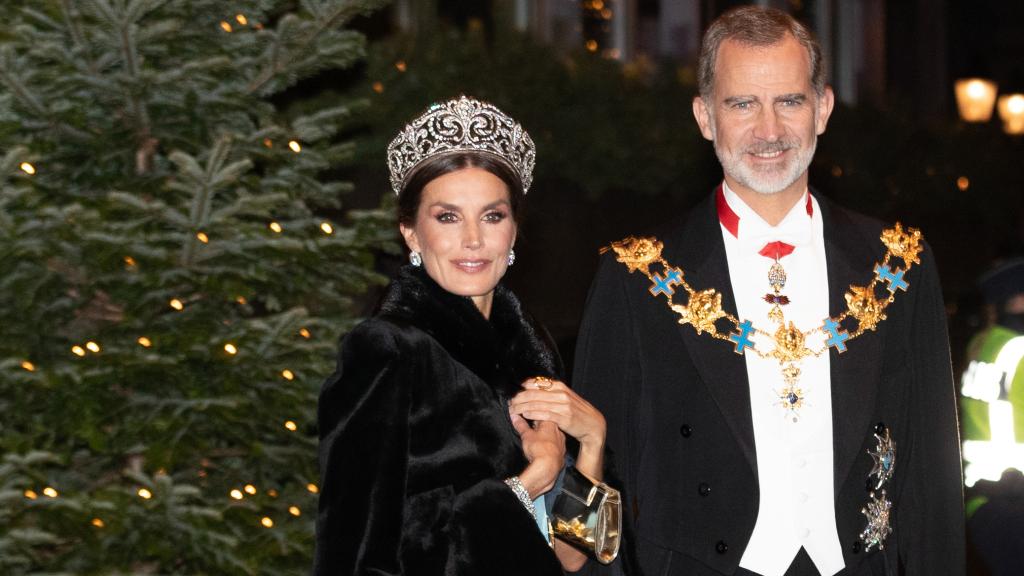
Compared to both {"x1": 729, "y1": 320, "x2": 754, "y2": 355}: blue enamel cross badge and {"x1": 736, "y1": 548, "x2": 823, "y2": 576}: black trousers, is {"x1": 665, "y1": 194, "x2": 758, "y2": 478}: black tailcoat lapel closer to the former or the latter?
{"x1": 729, "y1": 320, "x2": 754, "y2": 355}: blue enamel cross badge

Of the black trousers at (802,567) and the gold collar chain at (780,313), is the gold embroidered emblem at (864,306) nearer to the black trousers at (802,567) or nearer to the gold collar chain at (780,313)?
the gold collar chain at (780,313)

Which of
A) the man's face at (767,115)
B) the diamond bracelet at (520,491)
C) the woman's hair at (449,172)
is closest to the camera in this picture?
the diamond bracelet at (520,491)

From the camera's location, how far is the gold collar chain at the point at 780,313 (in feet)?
12.0

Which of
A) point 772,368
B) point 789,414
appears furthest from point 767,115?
point 789,414

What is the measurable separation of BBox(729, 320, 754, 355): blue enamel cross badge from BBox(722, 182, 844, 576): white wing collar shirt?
0.02m

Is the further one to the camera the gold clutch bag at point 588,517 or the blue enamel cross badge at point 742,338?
the blue enamel cross badge at point 742,338

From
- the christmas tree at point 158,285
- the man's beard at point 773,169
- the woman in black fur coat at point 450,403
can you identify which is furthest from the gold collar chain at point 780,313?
the christmas tree at point 158,285

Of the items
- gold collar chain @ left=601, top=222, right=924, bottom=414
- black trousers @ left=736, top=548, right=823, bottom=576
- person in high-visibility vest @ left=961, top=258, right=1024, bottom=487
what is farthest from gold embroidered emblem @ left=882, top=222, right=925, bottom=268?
black trousers @ left=736, top=548, right=823, bottom=576

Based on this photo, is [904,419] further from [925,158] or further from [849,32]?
[849,32]

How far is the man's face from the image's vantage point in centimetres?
364

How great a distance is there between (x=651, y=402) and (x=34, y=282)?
206cm

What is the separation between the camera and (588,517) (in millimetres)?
3465

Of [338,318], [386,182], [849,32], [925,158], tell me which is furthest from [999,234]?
[338,318]

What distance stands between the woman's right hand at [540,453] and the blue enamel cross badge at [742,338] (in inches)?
22.0
